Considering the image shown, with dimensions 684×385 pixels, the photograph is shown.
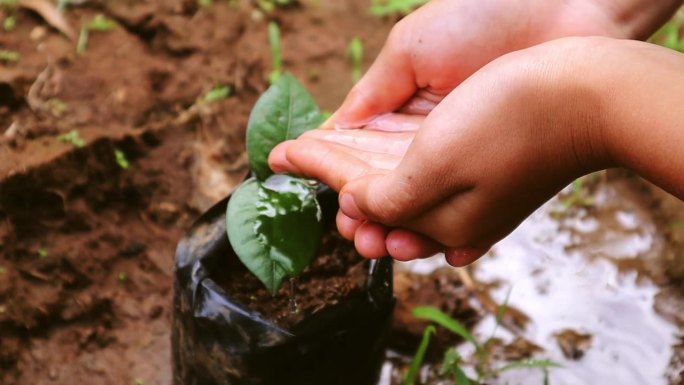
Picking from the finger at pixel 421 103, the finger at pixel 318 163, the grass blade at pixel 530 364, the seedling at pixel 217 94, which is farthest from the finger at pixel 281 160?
the seedling at pixel 217 94

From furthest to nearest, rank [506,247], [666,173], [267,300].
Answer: [506,247]
[267,300]
[666,173]

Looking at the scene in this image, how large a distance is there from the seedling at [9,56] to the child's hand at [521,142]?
1.15 metres

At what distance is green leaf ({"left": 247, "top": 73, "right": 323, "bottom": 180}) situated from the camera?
1.29 metres

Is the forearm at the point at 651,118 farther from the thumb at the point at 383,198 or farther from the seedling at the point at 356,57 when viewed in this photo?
the seedling at the point at 356,57

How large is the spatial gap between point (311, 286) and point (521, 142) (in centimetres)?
49

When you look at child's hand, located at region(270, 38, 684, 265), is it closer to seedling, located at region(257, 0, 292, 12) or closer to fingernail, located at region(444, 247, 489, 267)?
fingernail, located at region(444, 247, 489, 267)

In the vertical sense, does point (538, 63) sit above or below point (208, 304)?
above

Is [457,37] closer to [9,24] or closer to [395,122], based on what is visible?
[395,122]

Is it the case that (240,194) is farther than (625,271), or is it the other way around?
(625,271)

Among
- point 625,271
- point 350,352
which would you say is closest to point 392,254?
point 350,352

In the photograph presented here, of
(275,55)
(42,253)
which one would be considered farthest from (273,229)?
(275,55)

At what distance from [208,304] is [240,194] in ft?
0.63

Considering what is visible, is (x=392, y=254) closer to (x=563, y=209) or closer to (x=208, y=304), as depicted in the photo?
(x=208, y=304)

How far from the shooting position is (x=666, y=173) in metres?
1.03
